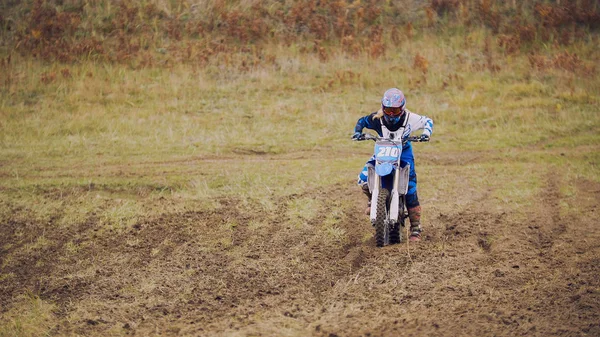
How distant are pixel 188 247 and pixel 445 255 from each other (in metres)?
3.46

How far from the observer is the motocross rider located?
848cm

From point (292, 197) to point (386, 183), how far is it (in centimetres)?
334

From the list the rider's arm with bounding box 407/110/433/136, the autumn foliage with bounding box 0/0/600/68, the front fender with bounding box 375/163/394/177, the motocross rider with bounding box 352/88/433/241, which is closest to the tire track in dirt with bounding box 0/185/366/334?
the motocross rider with bounding box 352/88/433/241

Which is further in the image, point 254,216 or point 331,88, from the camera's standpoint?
point 331,88

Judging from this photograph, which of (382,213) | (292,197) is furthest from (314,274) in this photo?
(292,197)

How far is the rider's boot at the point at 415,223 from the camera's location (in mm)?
9094

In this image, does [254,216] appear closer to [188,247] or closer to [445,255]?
[188,247]

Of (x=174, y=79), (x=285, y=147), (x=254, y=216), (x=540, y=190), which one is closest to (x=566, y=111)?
(x=540, y=190)

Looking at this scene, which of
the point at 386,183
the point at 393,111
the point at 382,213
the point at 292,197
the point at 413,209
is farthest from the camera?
the point at 292,197

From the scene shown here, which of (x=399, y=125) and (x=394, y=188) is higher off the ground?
(x=399, y=125)

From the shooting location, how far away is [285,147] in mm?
15047

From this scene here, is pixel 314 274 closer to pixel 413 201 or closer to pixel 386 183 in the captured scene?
pixel 386 183

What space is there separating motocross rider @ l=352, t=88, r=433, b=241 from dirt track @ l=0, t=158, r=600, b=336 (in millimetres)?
618

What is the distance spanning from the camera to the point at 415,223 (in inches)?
361
